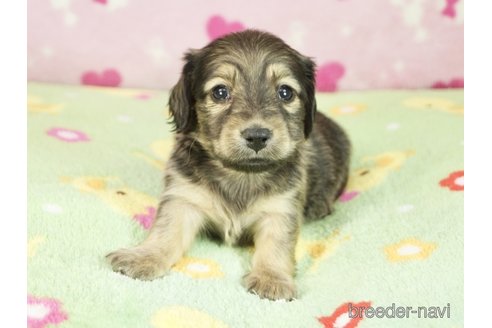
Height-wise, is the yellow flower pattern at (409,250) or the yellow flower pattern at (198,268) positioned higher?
the yellow flower pattern at (409,250)

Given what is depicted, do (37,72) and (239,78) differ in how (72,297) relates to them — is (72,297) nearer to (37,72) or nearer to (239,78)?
(239,78)

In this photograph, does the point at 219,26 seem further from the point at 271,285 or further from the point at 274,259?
the point at 271,285

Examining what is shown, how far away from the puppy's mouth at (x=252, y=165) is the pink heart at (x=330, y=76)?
2873 mm

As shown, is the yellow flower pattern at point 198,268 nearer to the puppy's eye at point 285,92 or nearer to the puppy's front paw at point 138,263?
the puppy's front paw at point 138,263

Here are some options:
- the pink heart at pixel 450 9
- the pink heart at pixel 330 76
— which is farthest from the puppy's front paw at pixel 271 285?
the pink heart at pixel 450 9

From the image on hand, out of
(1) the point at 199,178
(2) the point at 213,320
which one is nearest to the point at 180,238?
(1) the point at 199,178

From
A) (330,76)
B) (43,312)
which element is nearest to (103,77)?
(330,76)

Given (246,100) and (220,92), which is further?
(220,92)

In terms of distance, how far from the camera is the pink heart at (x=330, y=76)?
577 centimetres

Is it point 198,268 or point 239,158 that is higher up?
point 239,158

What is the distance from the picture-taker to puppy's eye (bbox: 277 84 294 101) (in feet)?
10.2

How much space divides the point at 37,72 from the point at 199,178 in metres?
3.01

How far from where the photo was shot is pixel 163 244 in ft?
9.81

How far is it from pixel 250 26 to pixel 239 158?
300 cm
